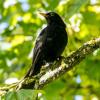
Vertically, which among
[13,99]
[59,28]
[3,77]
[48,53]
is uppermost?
[3,77]

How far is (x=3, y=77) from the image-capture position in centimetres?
771

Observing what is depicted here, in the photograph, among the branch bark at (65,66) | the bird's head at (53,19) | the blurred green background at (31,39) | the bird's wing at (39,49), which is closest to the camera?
the branch bark at (65,66)

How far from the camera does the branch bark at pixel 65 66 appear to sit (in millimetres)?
3779

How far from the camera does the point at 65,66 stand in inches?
151

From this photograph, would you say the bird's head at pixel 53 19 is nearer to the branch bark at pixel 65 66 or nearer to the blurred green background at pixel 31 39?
the blurred green background at pixel 31 39

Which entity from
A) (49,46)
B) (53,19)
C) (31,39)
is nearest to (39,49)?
(49,46)

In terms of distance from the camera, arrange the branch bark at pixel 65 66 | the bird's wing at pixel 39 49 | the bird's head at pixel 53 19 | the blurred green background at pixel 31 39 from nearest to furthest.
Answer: the branch bark at pixel 65 66 < the bird's wing at pixel 39 49 < the bird's head at pixel 53 19 < the blurred green background at pixel 31 39

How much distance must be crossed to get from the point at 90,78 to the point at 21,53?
1.30 meters

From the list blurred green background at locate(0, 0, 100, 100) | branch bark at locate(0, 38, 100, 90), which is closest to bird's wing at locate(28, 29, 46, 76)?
branch bark at locate(0, 38, 100, 90)

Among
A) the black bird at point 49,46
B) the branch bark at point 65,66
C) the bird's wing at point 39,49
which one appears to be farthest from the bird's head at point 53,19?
the branch bark at point 65,66

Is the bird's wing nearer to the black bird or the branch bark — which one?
the black bird

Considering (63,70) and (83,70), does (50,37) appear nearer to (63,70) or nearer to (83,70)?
(63,70)

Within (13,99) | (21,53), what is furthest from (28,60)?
(13,99)

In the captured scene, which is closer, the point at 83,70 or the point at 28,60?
the point at 28,60
